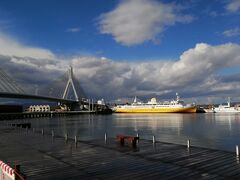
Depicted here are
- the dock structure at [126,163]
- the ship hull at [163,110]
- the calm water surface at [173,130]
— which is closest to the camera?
the dock structure at [126,163]

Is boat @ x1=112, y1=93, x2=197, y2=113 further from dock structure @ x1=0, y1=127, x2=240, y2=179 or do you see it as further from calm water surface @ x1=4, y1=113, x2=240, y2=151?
dock structure @ x1=0, y1=127, x2=240, y2=179

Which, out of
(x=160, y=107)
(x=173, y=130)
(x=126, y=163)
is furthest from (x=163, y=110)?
(x=126, y=163)

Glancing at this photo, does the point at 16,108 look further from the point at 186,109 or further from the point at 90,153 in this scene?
the point at 90,153

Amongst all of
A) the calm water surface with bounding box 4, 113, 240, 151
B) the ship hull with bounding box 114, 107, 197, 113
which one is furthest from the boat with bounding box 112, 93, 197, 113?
the calm water surface with bounding box 4, 113, 240, 151

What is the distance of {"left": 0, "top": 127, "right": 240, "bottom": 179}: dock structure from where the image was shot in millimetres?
12500

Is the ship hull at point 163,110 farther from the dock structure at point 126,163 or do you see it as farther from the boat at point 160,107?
the dock structure at point 126,163

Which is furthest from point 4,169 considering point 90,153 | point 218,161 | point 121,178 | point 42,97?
point 42,97

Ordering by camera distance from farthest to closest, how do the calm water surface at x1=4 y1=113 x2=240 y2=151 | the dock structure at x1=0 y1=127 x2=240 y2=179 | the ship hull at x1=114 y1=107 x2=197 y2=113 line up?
the ship hull at x1=114 y1=107 x2=197 y2=113, the calm water surface at x1=4 y1=113 x2=240 y2=151, the dock structure at x1=0 y1=127 x2=240 y2=179

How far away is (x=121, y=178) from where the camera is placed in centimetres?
1190

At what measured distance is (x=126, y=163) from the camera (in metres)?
15.1

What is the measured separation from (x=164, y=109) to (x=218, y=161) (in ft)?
525

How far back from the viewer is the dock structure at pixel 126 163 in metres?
12.5

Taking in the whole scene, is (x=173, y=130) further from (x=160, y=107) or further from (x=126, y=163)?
(x=160, y=107)

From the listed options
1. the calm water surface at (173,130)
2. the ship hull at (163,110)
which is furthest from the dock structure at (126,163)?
the ship hull at (163,110)
